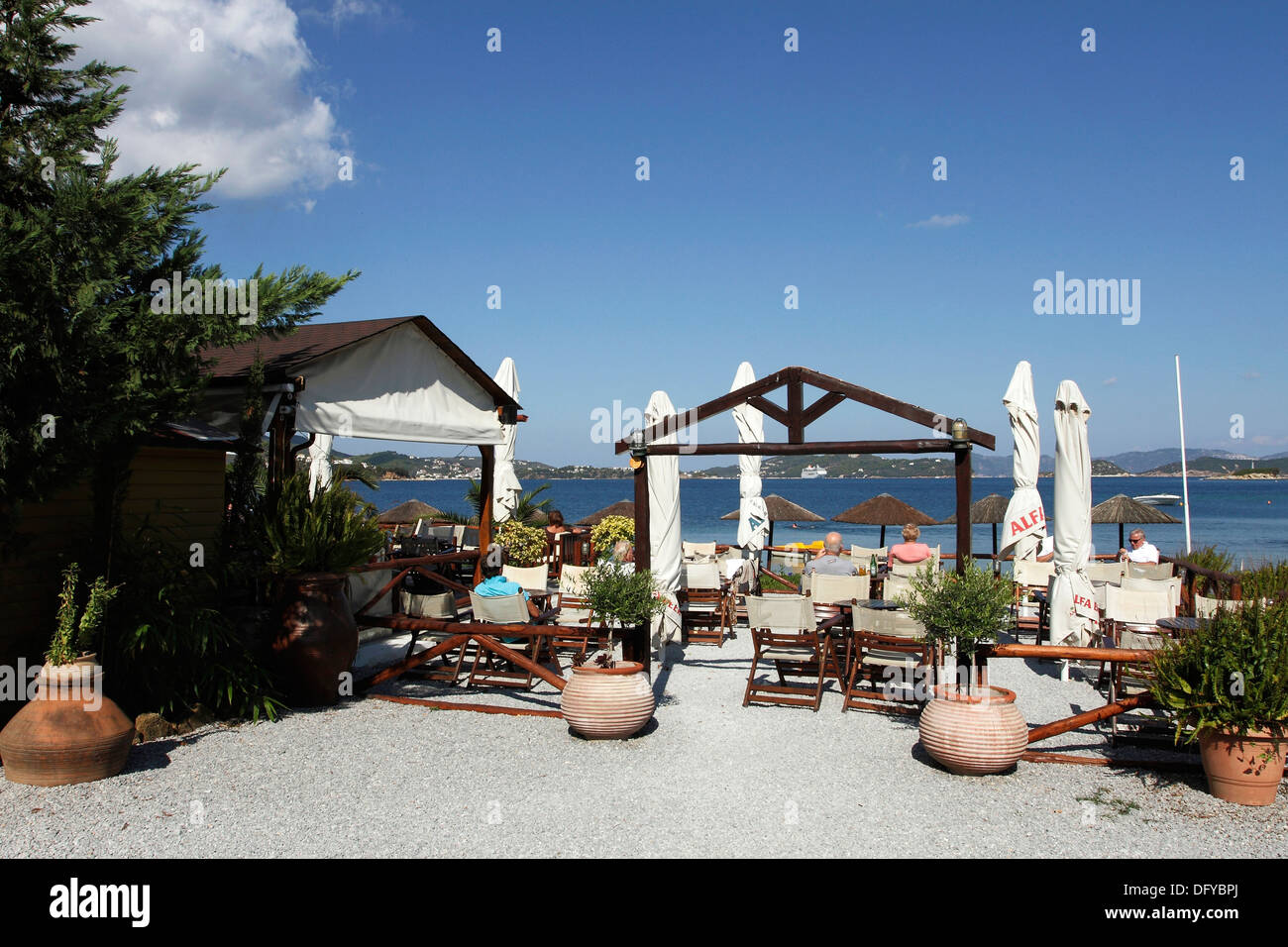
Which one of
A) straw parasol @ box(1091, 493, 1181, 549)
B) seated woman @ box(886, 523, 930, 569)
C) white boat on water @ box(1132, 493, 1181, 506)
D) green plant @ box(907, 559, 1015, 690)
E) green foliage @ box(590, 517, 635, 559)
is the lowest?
green plant @ box(907, 559, 1015, 690)

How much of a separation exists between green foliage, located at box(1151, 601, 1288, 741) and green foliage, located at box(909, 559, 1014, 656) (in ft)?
3.22

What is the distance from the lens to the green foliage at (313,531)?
6.97m

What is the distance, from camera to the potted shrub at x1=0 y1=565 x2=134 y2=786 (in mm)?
5004

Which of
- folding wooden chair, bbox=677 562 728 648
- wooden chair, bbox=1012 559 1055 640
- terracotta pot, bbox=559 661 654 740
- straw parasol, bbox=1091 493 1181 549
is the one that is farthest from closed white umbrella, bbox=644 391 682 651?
straw parasol, bbox=1091 493 1181 549

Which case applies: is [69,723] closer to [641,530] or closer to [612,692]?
[612,692]

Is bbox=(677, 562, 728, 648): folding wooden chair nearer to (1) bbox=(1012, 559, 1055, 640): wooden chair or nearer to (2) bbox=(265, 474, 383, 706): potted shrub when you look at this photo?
(1) bbox=(1012, 559, 1055, 640): wooden chair

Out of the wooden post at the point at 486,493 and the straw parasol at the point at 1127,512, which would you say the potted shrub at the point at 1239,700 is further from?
the straw parasol at the point at 1127,512

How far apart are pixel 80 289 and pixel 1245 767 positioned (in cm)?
744

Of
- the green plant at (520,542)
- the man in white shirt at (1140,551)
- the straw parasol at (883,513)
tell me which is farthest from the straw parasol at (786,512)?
the man in white shirt at (1140,551)

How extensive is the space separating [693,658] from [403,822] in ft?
16.6

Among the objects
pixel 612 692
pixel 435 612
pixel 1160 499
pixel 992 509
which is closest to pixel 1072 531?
pixel 612 692

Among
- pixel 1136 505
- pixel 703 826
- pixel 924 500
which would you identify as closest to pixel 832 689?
pixel 703 826

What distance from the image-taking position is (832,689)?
7.93m
